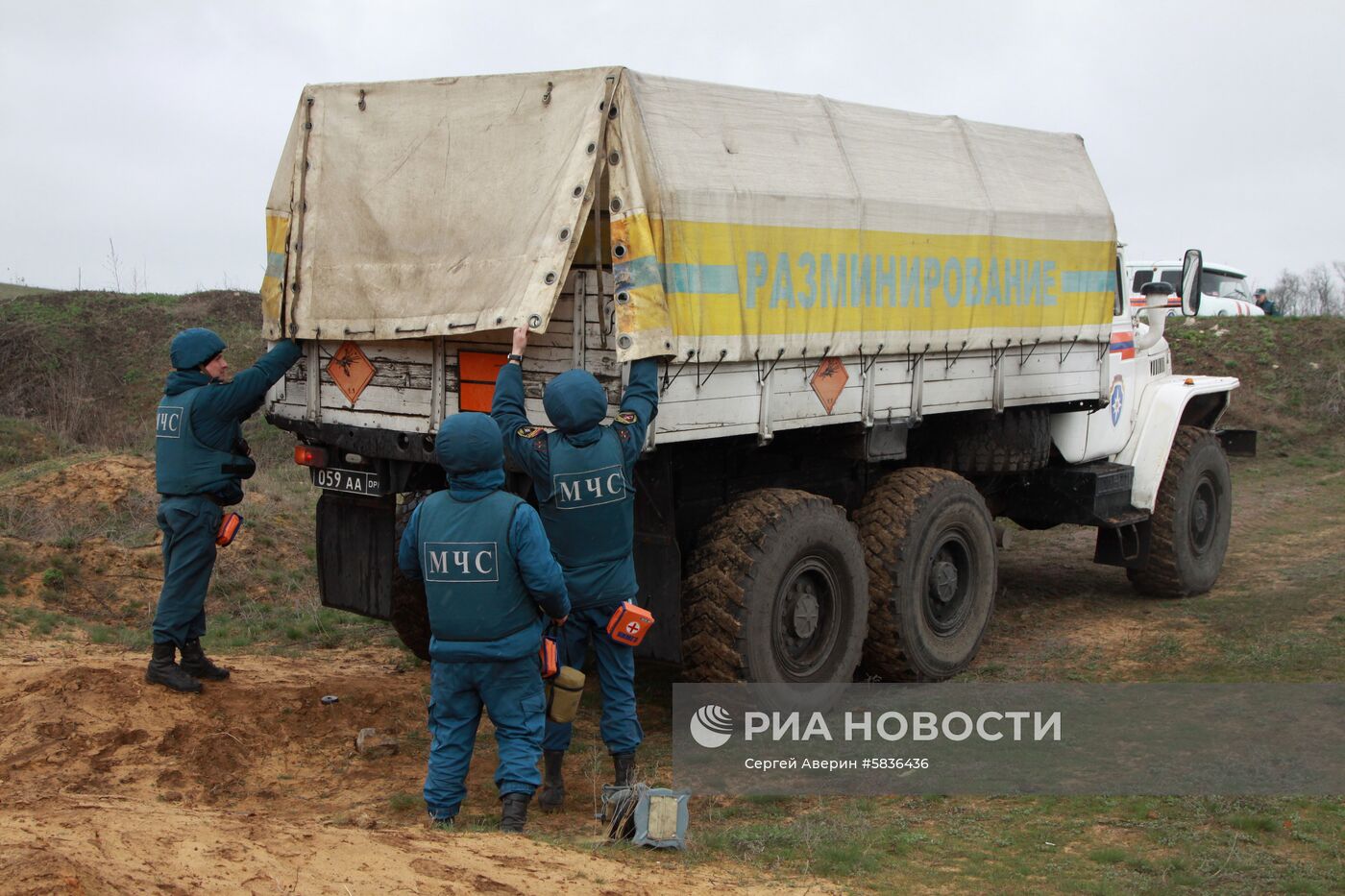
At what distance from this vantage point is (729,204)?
636cm

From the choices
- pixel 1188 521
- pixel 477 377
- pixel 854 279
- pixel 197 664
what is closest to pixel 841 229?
pixel 854 279

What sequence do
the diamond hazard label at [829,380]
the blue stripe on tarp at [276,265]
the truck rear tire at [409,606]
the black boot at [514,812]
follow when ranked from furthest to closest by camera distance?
1. the diamond hazard label at [829,380]
2. the truck rear tire at [409,606]
3. the blue stripe on tarp at [276,265]
4. the black boot at [514,812]

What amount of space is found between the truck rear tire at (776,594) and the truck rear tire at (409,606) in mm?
1438

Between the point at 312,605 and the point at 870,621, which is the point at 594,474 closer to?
the point at 870,621

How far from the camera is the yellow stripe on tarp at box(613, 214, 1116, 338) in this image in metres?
6.09

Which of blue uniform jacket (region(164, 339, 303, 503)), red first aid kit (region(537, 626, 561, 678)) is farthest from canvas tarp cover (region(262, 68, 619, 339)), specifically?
red first aid kit (region(537, 626, 561, 678))

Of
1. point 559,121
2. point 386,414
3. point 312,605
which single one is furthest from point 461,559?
point 312,605

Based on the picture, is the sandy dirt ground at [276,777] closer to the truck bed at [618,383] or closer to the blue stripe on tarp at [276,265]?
the truck bed at [618,383]

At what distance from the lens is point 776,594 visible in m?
6.77

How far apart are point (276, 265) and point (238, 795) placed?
2.60 m

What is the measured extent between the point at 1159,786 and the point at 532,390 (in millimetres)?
3343

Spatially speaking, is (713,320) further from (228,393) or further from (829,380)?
(228,393)

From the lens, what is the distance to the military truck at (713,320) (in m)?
6.06

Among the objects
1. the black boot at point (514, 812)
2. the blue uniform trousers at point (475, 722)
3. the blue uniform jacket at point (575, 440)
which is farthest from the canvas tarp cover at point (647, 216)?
the black boot at point (514, 812)
